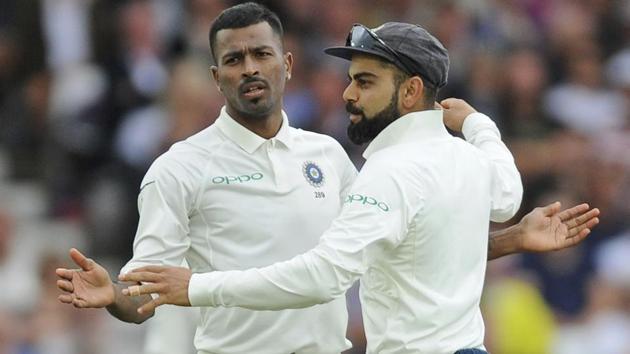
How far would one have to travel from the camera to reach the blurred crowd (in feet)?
33.0

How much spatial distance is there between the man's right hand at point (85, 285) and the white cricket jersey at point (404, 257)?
32cm

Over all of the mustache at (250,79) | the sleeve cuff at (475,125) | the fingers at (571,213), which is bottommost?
the fingers at (571,213)

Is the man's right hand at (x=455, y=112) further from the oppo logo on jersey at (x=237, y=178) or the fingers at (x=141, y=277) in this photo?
the fingers at (x=141, y=277)

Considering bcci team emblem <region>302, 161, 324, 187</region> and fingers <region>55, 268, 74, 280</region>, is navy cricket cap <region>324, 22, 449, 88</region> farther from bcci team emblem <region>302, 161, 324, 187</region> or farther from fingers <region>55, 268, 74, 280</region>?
fingers <region>55, 268, 74, 280</region>

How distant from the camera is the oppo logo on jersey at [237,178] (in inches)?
233

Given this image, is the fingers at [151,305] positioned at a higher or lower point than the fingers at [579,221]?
higher

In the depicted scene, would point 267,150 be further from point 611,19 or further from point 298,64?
point 611,19

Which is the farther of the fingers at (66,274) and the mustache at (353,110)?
the mustache at (353,110)

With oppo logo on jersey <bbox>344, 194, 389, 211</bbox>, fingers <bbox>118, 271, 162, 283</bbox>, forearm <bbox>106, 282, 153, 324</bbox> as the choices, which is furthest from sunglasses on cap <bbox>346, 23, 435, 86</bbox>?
forearm <bbox>106, 282, 153, 324</bbox>

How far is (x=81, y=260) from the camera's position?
5.27 metres

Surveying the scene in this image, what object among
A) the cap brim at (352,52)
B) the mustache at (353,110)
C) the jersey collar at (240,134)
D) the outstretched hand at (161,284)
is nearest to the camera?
the outstretched hand at (161,284)

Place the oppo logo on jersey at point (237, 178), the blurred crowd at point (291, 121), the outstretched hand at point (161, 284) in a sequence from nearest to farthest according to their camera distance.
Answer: the outstretched hand at point (161, 284), the oppo logo on jersey at point (237, 178), the blurred crowd at point (291, 121)

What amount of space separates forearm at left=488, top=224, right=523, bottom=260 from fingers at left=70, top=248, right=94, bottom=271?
1.55m

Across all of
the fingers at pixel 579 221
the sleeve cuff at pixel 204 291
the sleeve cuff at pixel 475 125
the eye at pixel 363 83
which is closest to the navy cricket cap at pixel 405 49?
the eye at pixel 363 83
